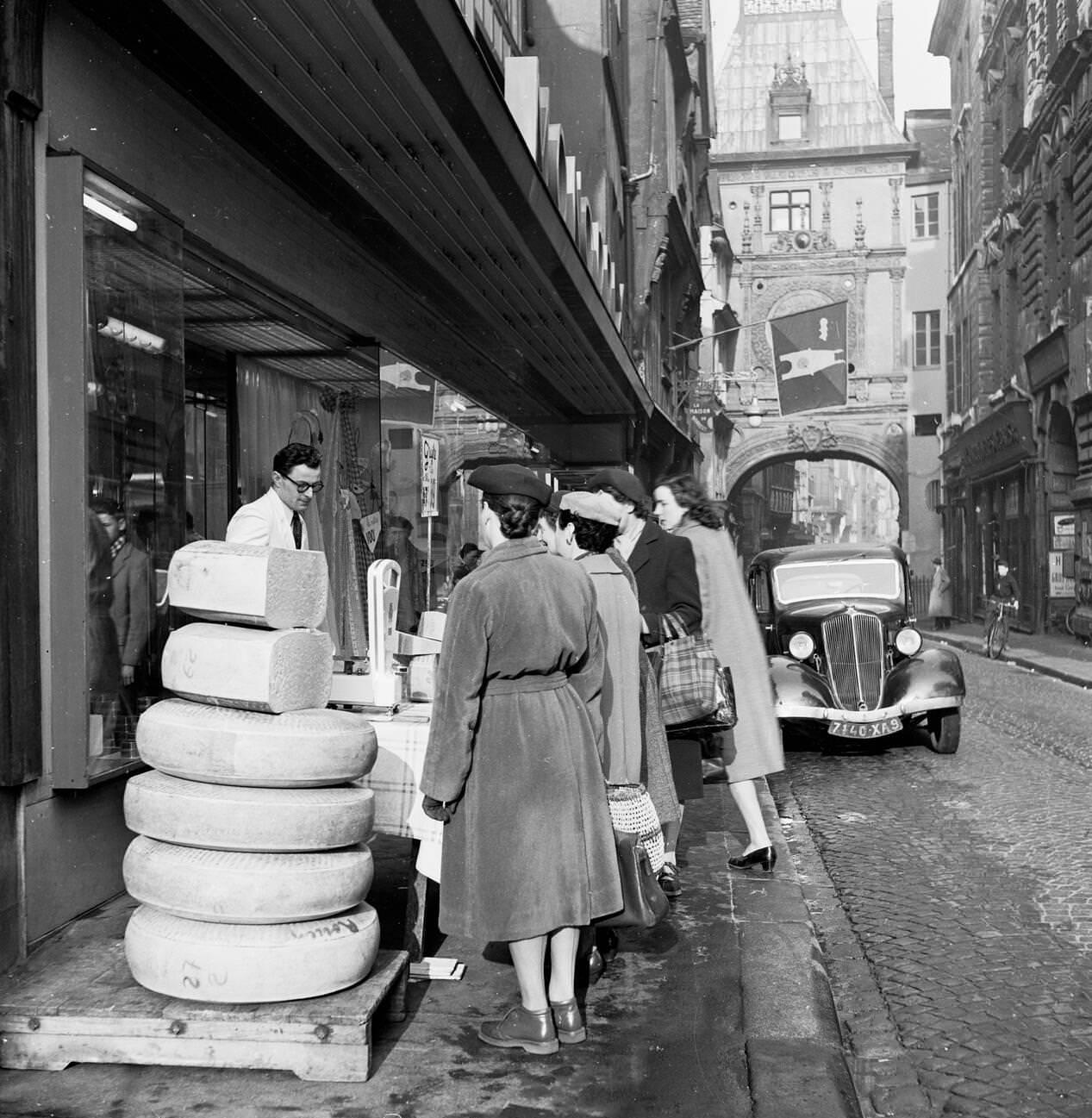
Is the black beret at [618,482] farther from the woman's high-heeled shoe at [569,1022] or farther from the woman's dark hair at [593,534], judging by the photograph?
the woman's high-heeled shoe at [569,1022]

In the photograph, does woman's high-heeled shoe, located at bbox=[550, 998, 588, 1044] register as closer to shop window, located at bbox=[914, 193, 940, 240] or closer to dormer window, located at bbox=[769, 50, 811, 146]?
shop window, located at bbox=[914, 193, 940, 240]

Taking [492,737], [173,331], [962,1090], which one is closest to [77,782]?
[492,737]

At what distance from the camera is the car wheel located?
10.0 metres

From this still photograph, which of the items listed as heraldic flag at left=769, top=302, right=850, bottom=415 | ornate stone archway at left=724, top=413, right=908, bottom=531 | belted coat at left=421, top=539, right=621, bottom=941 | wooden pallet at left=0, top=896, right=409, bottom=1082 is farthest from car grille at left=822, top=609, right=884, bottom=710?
ornate stone archway at left=724, top=413, right=908, bottom=531

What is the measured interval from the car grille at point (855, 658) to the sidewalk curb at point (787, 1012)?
446cm

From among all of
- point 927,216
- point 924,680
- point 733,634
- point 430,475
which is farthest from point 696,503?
point 927,216

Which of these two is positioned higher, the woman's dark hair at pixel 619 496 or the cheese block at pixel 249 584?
the woman's dark hair at pixel 619 496

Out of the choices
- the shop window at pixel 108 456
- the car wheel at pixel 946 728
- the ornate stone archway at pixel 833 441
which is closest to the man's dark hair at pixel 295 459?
the shop window at pixel 108 456

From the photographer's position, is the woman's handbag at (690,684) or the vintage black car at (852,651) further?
the vintage black car at (852,651)

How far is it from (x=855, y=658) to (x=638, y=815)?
5.83 meters

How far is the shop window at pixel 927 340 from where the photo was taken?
4775 cm

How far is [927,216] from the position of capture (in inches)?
1981

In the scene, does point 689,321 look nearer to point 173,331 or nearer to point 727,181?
point 727,181

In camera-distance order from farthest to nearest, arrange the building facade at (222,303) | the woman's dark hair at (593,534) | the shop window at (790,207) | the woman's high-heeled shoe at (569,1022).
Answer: the shop window at (790,207) < the woman's dark hair at (593,534) < the building facade at (222,303) < the woman's high-heeled shoe at (569,1022)
